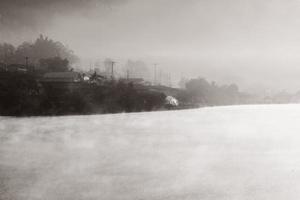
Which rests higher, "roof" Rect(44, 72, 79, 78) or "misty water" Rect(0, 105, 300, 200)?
"roof" Rect(44, 72, 79, 78)

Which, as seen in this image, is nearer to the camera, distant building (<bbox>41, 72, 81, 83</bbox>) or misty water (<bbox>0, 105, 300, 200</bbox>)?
misty water (<bbox>0, 105, 300, 200</bbox>)

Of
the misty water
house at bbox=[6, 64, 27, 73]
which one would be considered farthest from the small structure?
the misty water

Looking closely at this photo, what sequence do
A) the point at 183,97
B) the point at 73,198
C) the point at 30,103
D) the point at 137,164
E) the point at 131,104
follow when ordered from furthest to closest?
the point at 183,97
the point at 131,104
the point at 30,103
the point at 137,164
the point at 73,198

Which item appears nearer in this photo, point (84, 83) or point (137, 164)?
point (137, 164)

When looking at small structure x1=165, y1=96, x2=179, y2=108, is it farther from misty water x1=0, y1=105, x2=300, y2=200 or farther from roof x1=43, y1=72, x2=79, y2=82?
misty water x1=0, y1=105, x2=300, y2=200

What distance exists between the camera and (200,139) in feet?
86.4

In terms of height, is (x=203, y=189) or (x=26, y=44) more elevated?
(x=26, y=44)

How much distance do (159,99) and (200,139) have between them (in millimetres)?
46835

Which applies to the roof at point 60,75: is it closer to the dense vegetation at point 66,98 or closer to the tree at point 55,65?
the dense vegetation at point 66,98

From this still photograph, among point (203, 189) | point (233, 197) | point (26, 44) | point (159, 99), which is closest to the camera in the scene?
point (233, 197)

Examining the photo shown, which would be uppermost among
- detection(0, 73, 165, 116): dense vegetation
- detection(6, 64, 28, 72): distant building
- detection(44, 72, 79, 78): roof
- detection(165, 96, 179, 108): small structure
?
detection(6, 64, 28, 72): distant building

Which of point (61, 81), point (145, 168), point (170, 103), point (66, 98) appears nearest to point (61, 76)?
point (61, 81)

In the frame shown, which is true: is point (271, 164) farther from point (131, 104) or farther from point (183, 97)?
point (183, 97)

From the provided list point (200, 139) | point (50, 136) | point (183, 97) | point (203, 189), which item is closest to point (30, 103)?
point (50, 136)
